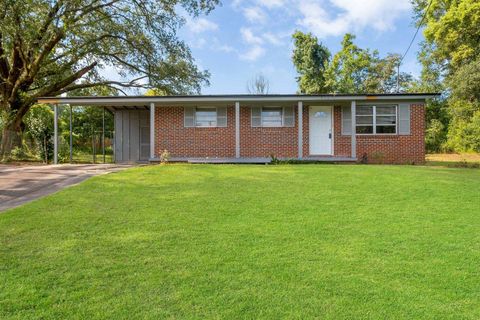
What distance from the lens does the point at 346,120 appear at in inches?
651

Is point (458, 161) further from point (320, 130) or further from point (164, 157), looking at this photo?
point (164, 157)

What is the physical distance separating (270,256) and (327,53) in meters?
37.8

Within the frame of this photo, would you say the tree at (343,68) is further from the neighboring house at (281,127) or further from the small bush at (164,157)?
the small bush at (164,157)

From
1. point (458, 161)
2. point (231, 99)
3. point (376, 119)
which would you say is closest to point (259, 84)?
point (376, 119)

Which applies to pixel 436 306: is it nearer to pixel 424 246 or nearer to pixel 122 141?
pixel 424 246

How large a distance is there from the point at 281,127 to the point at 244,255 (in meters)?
12.9

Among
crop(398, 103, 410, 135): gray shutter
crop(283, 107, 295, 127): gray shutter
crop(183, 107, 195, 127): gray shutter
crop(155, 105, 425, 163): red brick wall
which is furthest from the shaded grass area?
crop(183, 107, 195, 127): gray shutter

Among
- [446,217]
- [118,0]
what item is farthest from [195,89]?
[446,217]

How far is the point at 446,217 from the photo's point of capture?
5719mm

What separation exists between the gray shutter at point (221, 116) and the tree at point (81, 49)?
882 cm

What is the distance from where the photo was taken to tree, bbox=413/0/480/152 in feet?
76.1

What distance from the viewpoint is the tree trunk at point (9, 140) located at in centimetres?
1847

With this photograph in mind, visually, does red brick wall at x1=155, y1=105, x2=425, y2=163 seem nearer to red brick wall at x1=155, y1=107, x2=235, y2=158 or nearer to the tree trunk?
red brick wall at x1=155, y1=107, x2=235, y2=158

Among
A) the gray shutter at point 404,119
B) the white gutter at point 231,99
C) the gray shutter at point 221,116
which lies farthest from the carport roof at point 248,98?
the gray shutter at point 221,116
